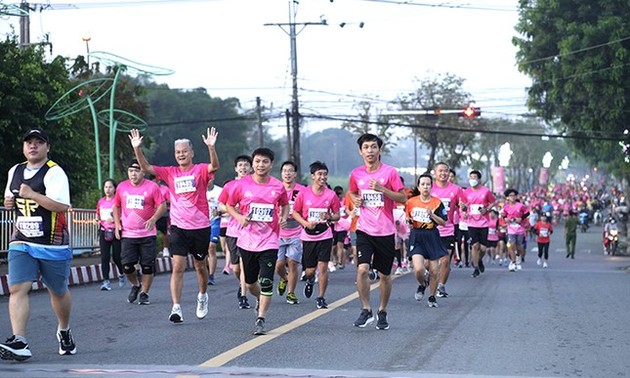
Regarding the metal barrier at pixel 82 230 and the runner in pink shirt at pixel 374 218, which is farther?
the metal barrier at pixel 82 230

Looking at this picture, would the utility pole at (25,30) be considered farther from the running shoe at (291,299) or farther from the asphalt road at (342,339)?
the running shoe at (291,299)

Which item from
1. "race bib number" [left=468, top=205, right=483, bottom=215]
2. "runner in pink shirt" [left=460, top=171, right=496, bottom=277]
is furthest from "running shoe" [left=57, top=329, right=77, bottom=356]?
"race bib number" [left=468, top=205, right=483, bottom=215]

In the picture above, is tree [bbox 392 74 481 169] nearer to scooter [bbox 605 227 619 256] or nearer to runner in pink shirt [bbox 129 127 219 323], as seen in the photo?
A: scooter [bbox 605 227 619 256]

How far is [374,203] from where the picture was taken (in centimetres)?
1285

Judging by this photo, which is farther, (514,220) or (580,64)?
(580,64)

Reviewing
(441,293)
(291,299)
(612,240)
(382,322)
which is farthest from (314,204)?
(612,240)

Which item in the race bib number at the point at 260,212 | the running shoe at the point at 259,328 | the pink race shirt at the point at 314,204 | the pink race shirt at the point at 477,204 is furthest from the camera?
the pink race shirt at the point at 477,204

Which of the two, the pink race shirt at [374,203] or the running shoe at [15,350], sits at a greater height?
the pink race shirt at [374,203]

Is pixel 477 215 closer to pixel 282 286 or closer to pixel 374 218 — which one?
pixel 282 286

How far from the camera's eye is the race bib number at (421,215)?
1633cm

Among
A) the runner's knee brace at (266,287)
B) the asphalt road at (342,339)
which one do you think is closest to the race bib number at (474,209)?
the asphalt road at (342,339)

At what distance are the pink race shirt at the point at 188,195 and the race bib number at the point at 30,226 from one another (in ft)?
11.4

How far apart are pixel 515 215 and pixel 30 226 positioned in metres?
20.8

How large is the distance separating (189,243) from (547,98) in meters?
38.9
